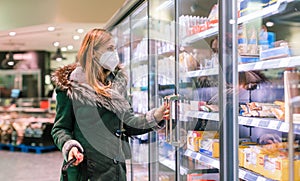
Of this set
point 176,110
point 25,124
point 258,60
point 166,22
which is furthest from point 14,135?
point 258,60

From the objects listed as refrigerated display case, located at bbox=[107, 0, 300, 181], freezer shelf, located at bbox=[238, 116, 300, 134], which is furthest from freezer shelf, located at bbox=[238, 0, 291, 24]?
freezer shelf, located at bbox=[238, 116, 300, 134]

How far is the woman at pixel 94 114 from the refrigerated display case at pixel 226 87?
Answer: 36cm

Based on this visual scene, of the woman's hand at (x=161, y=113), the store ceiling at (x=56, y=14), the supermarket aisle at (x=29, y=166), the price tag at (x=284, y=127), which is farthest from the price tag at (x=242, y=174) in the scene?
the store ceiling at (x=56, y=14)

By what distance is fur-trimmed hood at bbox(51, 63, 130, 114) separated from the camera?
1889 millimetres

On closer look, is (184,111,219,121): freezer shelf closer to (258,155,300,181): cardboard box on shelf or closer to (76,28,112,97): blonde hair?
(258,155,300,181): cardboard box on shelf

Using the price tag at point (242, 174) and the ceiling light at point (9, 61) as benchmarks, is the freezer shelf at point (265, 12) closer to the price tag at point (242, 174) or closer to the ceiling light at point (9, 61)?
the price tag at point (242, 174)

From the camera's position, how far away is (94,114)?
6.16 ft

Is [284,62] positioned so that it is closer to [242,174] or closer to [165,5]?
→ [242,174]

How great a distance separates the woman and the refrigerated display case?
364 millimetres

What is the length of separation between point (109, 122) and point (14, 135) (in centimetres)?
644

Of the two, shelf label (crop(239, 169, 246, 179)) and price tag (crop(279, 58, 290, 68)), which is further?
shelf label (crop(239, 169, 246, 179))

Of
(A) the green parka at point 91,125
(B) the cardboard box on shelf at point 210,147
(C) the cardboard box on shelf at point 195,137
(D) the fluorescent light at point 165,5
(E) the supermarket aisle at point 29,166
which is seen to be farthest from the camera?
(E) the supermarket aisle at point 29,166

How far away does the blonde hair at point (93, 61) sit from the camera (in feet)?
6.26

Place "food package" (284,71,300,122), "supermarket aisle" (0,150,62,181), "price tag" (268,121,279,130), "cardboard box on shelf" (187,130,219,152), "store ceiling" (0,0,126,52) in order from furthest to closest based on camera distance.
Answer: "store ceiling" (0,0,126,52) < "supermarket aisle" (0,150,62,181) < "cardboard box on shelf" (187,130,219,152) < "price tag" (268,121,279,130) < "food package" (284,71,300,122)
